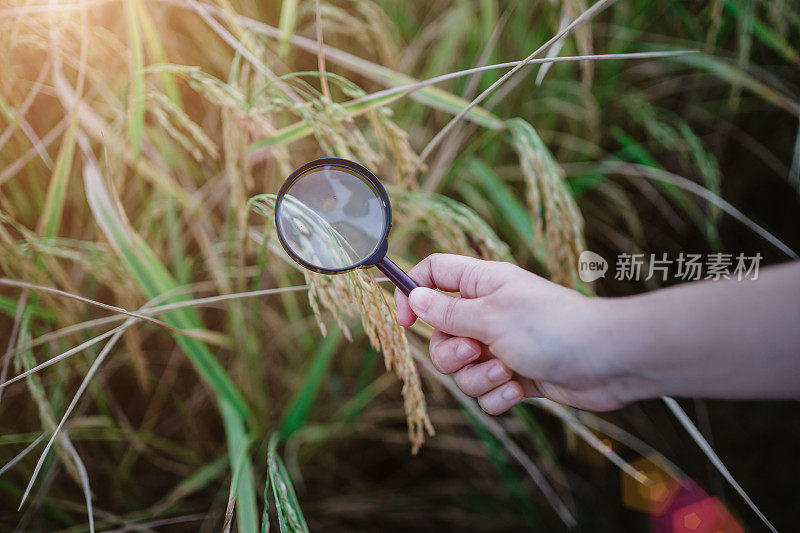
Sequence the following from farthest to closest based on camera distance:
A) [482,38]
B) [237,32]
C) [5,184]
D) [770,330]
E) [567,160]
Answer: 1. [567,160]
2. [482,38]
3. [5,184]
4. [237,32]
5. [770,330]

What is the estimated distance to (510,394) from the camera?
642 millimetres

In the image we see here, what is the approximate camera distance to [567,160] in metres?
1.22

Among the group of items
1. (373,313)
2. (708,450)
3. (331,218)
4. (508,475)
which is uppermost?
(331,218)

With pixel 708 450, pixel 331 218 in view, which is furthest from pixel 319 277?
pixel 708 450

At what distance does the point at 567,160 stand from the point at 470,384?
2.59 feet

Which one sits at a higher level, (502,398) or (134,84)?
(134,84)

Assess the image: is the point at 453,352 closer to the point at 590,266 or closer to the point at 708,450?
the point at 708,450

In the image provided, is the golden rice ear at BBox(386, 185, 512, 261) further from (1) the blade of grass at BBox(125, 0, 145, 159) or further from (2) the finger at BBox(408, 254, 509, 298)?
(1) the blade of grass at BBox(125, 0, 145, 159)

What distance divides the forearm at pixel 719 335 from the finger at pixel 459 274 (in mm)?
154

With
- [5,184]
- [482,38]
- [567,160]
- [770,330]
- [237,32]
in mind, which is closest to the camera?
[770,330]

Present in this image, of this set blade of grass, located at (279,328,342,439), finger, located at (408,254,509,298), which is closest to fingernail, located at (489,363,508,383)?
finger, located at (408,254,509,298)

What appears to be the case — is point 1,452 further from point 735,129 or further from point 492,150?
point 735,129

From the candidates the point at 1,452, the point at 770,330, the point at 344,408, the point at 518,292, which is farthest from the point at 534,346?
the point at 1,452

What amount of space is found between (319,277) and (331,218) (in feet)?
0.32
